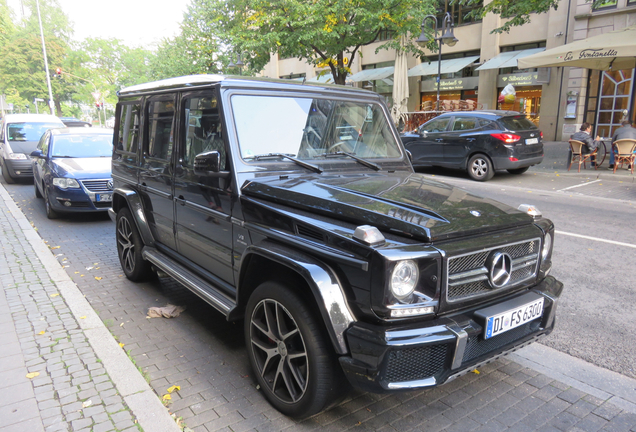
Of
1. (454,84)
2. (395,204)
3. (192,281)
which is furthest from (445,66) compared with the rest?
(395,204)

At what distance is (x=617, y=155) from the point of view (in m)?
12.9

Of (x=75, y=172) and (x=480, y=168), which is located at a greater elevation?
(x=75, y=172)

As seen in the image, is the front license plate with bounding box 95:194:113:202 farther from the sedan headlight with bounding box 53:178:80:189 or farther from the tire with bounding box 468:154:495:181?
the tire with bounding box 468:154:495:181

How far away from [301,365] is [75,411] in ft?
4.88

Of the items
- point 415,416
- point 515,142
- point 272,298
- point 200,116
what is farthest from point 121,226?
point 515,142

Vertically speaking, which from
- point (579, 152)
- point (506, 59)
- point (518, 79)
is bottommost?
point (579, 152)

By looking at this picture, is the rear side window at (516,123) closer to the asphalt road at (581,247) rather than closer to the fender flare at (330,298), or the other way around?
the asphalt road at (581,247)

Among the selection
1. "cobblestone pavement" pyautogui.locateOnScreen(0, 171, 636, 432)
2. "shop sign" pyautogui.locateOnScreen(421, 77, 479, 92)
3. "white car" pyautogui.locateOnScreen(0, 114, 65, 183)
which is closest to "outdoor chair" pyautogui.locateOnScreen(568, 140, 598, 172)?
"shop sign" pyautogui.locateOnScreen(421, 77, 479, 92)

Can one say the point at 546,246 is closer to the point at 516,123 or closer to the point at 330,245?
the point at 330,245

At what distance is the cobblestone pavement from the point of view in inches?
109

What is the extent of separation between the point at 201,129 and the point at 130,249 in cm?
227

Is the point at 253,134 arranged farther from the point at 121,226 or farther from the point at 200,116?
the point at 121,226

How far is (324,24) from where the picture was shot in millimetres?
18062

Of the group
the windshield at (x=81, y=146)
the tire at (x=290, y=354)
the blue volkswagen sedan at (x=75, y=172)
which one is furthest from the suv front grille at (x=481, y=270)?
the windshield at (x=81, y=146)
